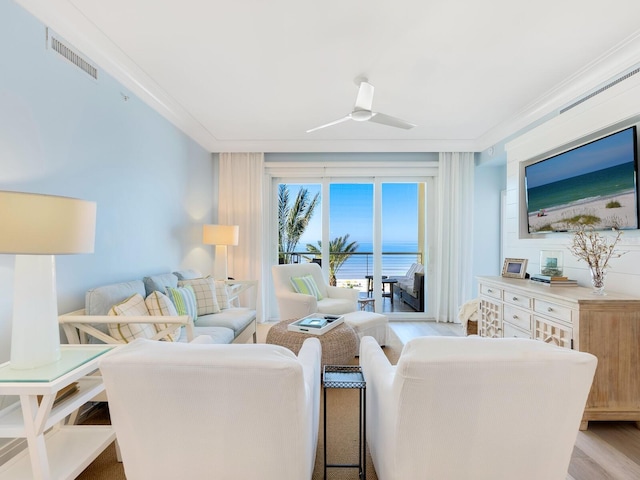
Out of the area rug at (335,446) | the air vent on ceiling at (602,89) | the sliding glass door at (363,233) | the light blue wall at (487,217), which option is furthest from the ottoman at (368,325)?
the air vent on ceiling at (602,89)

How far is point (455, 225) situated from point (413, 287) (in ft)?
3.64

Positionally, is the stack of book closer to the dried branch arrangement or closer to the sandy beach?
the dried branch arrangement

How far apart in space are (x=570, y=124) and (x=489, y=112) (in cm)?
92

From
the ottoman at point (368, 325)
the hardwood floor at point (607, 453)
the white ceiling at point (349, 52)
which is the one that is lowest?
the hardwood floor at point (607, 453)

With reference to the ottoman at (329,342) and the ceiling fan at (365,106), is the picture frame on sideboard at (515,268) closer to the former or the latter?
the ottoman at (329,342)

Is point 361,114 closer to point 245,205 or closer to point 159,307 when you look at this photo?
point 159,307

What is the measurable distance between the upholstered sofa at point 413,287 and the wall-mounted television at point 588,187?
1.94 metres

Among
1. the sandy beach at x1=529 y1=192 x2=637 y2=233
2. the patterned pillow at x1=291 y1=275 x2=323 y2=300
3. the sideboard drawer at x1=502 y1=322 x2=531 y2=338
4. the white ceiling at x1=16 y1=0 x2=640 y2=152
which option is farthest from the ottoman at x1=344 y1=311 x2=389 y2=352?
the white ceiling at x1=16 y1=0 x2=640 y2=152

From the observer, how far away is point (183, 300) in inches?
117

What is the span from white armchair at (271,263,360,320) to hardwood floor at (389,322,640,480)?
2.38m

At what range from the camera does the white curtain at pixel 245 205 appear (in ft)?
16.2

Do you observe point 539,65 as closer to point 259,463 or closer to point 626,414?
point 626,414

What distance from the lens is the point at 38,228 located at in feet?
4.67

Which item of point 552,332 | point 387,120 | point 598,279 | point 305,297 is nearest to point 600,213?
point 598,279
